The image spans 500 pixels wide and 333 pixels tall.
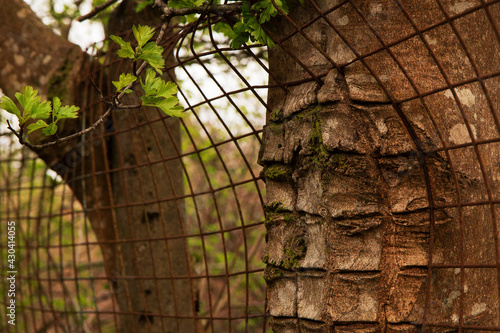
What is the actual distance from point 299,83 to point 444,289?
0.70 metres

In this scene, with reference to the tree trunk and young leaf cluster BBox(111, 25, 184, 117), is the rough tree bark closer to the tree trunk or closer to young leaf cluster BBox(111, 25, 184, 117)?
young leaf cluster BBox(111, 25, 184, 117)

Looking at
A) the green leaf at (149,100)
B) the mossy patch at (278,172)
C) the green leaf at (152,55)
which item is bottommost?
the mossy patch at (278,172)

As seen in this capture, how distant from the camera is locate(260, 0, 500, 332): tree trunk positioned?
3.66ft

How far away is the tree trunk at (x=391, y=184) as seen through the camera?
1.12m

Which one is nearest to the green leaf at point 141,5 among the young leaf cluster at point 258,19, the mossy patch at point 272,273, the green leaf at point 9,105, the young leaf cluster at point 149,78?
the young leaf cluster at point 258,19

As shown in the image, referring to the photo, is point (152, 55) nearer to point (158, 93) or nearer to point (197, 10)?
point (158, 93)

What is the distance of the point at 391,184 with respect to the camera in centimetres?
113

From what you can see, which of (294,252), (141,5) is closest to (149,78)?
(294,252)

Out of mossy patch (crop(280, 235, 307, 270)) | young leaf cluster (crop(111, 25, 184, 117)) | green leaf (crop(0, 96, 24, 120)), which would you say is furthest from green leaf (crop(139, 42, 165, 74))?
mossy patch (crop(280, 235, 307, 270))

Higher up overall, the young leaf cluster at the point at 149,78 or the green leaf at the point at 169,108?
the young leaf cluster at the point at 149,78

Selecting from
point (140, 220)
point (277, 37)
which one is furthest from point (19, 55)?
point (277, 37)

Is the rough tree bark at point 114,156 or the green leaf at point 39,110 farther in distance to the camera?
the rough tree bark at point 114,156

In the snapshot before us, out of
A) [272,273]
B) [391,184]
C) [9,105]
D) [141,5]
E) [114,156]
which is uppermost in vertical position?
[141,5]

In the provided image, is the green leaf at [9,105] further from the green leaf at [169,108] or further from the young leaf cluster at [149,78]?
the green leaf at [169,108]
